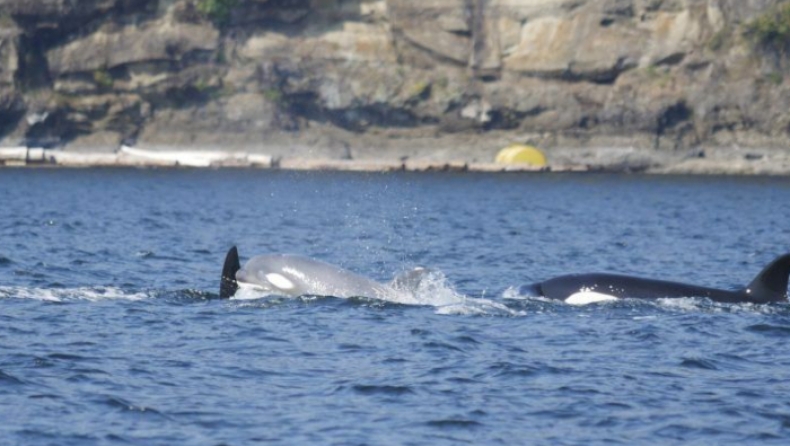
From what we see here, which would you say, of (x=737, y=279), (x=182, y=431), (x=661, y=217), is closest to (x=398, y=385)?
(x=182, y=431)

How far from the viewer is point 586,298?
18.8 meters

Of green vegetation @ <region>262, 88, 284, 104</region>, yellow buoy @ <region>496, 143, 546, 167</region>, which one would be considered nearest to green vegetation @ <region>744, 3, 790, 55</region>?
yellow buoy @ <region>496, 143, 546, 167</region>

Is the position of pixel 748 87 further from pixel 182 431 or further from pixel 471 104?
pixel 182 431

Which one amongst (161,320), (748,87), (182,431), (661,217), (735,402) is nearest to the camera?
(182,431)

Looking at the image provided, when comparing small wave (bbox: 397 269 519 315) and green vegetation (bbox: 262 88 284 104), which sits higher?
green vegetation (bbox: 262 88 284 104)

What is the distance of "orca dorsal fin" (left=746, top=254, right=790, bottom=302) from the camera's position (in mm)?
18641

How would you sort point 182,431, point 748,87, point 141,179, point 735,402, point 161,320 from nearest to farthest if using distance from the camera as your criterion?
point 182,431
point 735,402
point 161,320
point 141,179
point 748,87

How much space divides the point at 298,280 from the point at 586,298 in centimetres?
366

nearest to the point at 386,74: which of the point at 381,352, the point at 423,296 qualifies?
the point at 423,296

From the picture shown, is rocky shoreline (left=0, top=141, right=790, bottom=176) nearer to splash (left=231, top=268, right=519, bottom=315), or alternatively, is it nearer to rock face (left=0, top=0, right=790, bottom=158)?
rock face (left=0, top=0, right=790, bottom=158)

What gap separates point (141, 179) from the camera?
62594 millimetres

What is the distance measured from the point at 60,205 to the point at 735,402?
32531 millimetres

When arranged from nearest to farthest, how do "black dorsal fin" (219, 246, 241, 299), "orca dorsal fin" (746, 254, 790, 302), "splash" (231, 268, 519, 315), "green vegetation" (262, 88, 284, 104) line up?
"splash" (231, 268, 519, 315), "orca dorsal fin" (746, 254, 790, 302), "black dorsal fin" (219, 246, 241, 299), "green vegetation" (262, 88, 284, 104)

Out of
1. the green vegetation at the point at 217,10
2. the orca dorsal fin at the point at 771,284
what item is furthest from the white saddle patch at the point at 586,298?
the green vegetation at the point at 217,10
